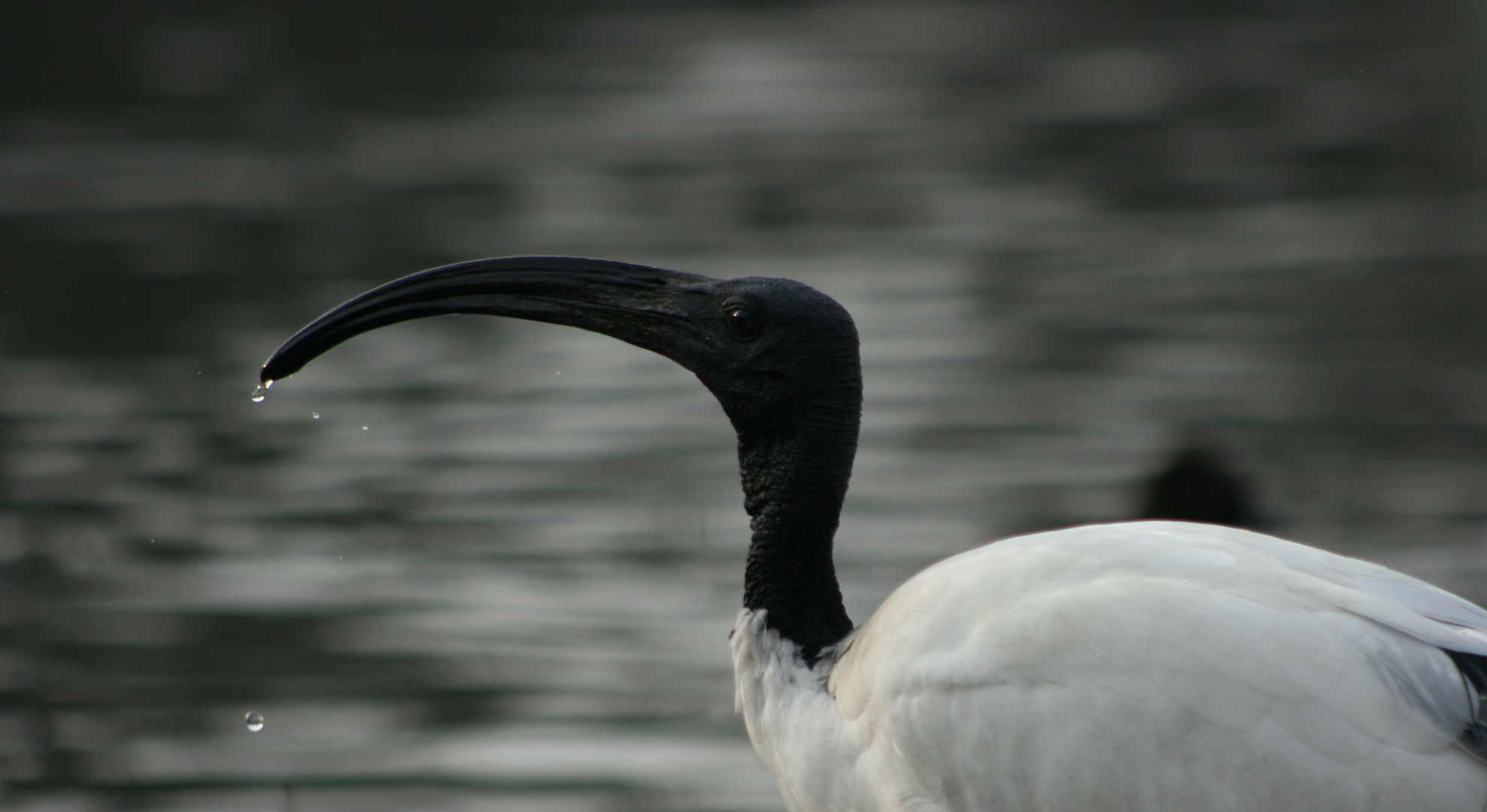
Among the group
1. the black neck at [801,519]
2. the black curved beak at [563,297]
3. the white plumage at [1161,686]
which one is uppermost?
the black curved beak at [563,297]

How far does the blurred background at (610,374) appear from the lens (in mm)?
5777

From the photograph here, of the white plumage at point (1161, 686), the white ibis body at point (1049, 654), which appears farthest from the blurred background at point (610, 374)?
the white plumage at point (1161, 686)

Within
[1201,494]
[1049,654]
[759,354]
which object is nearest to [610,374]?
[1201,494]

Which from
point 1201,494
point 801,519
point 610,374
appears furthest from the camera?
point 610,374

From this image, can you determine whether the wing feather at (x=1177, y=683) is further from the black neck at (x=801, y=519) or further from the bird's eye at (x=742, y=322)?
the bird's eye at (x=742, y=322)

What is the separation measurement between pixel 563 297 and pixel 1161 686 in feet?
4.52

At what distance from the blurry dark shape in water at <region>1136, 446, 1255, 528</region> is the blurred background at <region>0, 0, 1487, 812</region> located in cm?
2

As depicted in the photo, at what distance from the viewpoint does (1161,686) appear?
2.88 meters

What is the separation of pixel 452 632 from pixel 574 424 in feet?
6.29

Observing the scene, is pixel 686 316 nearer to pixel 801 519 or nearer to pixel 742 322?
pixel 742 322

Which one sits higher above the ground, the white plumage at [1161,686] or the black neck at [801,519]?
the black neck at [801,519]

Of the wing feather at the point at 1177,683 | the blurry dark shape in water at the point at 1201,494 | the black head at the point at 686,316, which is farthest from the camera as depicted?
the blurry dark shape in water at the point at 1201,494

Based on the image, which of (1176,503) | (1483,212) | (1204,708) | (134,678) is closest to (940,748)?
(1204,708)

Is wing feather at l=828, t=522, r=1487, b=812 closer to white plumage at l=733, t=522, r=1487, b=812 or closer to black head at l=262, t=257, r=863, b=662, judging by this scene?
white plumage at l=733, t=522, r=1487, b=812
